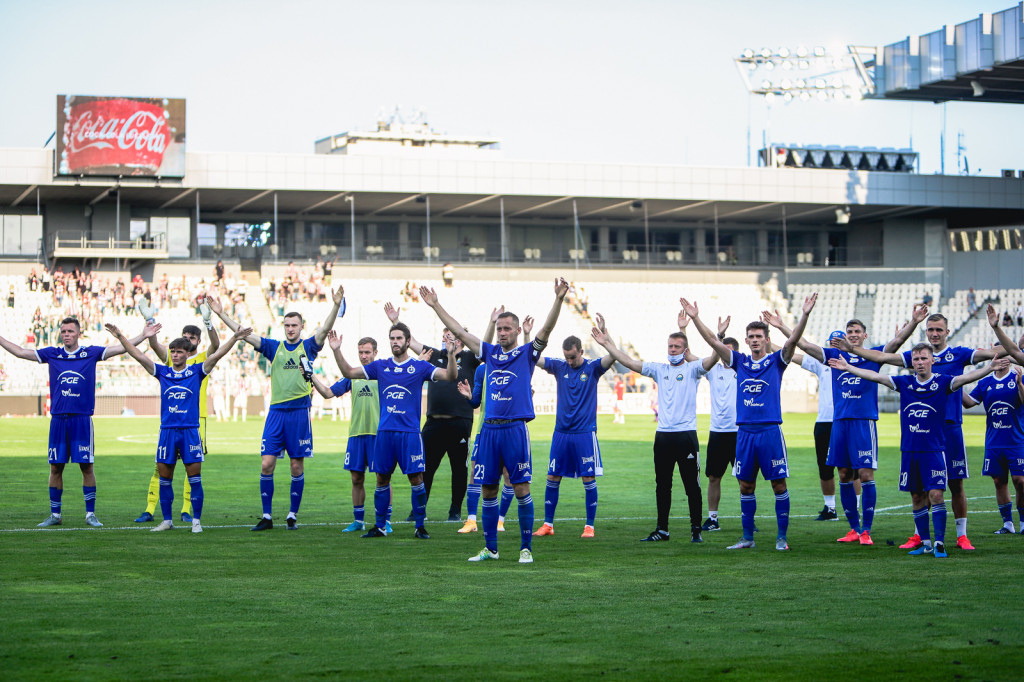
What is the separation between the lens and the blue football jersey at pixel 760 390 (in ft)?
38.5

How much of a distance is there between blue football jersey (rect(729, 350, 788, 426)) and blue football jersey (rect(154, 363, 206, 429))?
240 inches

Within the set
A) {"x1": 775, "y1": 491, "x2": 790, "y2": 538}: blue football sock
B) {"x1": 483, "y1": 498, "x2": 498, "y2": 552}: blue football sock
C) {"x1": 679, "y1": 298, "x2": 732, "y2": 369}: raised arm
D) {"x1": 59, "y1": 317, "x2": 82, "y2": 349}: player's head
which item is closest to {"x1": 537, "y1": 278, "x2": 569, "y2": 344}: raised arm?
{"x1": 483, "y1": 498, "x2": 498, "y2": 552}: blue football sock

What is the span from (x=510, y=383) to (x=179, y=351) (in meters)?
4.46

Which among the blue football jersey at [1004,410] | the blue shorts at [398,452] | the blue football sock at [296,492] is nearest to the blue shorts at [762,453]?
the blue football jersey at [1004,410]

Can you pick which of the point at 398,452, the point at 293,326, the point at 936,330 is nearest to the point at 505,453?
the point at 398,452

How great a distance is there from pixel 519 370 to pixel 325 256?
4836cm

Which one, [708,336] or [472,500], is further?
[472,500]

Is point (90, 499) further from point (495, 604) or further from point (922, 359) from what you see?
point (922, 359)

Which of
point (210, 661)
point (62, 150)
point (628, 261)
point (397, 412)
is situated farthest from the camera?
point (628, 261)

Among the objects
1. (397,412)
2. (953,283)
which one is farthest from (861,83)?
(397,412)

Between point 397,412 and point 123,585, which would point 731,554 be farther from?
point 123,585

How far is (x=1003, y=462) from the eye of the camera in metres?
13.0

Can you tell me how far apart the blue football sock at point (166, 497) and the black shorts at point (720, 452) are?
6301mm

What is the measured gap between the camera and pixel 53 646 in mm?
7109
